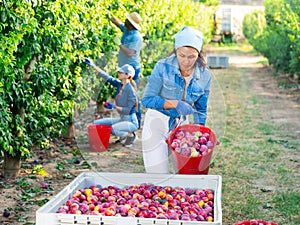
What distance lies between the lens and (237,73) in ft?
66.9

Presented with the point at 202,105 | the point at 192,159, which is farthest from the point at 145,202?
the point at 202,105

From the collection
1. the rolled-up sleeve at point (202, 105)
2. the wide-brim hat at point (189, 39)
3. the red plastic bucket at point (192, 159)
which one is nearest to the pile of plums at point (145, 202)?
the red plastic bucket at point (192, 159)

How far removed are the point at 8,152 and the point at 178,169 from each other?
1.95 m

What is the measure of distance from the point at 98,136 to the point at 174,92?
0.75m

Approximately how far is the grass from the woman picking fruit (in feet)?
0.73

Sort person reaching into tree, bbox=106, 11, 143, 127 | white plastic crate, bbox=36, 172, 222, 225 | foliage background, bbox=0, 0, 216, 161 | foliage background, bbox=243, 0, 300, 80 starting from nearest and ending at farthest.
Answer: white plastic crate, bbox=36, 172, 222, 225, foliage background, bbox=0, 0, 216, 161, person reaching into tree, bbox=106, 11, 143, 127, foliage background, bbox=243, 0, 300, 80

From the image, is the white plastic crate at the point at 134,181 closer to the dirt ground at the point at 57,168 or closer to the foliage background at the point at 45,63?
the dirt ground at the point at 57,168

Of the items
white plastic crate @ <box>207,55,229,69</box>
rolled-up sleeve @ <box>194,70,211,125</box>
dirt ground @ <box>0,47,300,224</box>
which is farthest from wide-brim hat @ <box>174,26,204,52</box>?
white plastic crate @ <box>207,55,229,69</box>

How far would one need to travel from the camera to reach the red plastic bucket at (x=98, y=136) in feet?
15.5

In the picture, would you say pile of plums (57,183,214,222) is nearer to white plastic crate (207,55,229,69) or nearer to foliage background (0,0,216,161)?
foliage background (0,0,216,161)

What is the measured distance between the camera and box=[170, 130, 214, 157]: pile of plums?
470 cm

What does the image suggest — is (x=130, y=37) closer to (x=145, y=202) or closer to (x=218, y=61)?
(x=145, y=202)

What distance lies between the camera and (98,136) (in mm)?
4762

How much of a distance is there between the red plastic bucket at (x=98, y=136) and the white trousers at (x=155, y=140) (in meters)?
0.34
